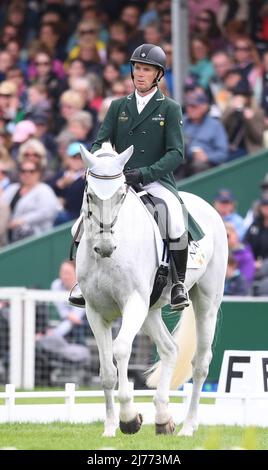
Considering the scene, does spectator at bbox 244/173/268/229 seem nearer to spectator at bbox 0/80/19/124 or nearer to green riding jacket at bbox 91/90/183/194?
spectator at bbox 0/80/19/124

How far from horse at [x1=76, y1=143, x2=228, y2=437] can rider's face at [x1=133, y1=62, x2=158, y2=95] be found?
81 centimetres

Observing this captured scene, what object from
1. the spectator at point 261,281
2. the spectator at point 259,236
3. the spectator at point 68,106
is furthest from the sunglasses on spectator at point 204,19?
the spectator at point 261,281

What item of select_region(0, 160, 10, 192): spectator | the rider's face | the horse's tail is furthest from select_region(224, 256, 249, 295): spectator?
the rider's face

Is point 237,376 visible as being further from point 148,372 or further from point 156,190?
point 156,190

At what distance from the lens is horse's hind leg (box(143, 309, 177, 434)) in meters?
10.5

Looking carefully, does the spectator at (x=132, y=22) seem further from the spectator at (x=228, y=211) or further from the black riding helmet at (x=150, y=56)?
the black riding helmet at (x=150, y=56)

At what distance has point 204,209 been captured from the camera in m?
11.6

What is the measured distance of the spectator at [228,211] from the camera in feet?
55.5

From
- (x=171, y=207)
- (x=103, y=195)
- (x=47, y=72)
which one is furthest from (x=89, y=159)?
(x=47, y=72)

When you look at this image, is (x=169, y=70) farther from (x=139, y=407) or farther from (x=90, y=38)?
(x=139, y=407)

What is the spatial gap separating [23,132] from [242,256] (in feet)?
16.8

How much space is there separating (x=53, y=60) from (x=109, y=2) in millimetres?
1490

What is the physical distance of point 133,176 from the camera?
1050cm

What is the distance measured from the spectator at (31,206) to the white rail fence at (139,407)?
6.53m
